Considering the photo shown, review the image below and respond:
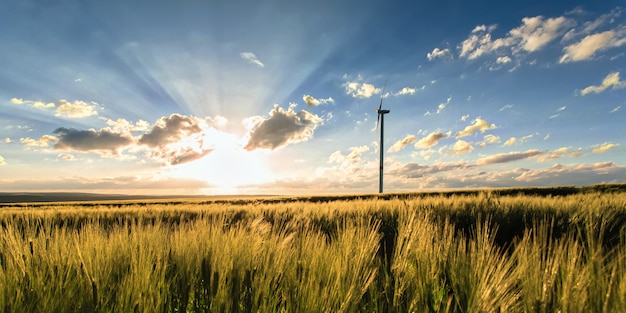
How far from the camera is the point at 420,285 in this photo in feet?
5.58

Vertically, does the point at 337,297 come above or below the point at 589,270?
below

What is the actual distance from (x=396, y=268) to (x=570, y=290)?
924 millimetres

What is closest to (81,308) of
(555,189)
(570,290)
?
(570,290)

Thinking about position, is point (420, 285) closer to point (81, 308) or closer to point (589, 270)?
point (589, 270)

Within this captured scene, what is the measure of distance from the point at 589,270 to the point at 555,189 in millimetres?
27784

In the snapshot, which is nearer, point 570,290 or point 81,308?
point 570,290

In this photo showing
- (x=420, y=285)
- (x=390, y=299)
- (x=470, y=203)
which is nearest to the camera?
(x=420, y=285)

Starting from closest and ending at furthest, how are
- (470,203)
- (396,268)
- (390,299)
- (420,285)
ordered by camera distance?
(420,285) < (390,299) < (396,268) < (470,203)

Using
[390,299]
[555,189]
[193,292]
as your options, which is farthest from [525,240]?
[555,189]

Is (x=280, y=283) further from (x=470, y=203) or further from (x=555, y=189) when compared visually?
(x=555, y=189)

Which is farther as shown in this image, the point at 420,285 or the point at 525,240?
the point at 525,240

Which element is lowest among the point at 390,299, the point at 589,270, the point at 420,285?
the point at 390,299

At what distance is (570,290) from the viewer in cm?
138

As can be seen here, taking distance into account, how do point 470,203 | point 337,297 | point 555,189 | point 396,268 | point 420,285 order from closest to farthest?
1. point 337,297
2. point 420,285
3. point 396,268
4. point 470,203
5. point 555,189
